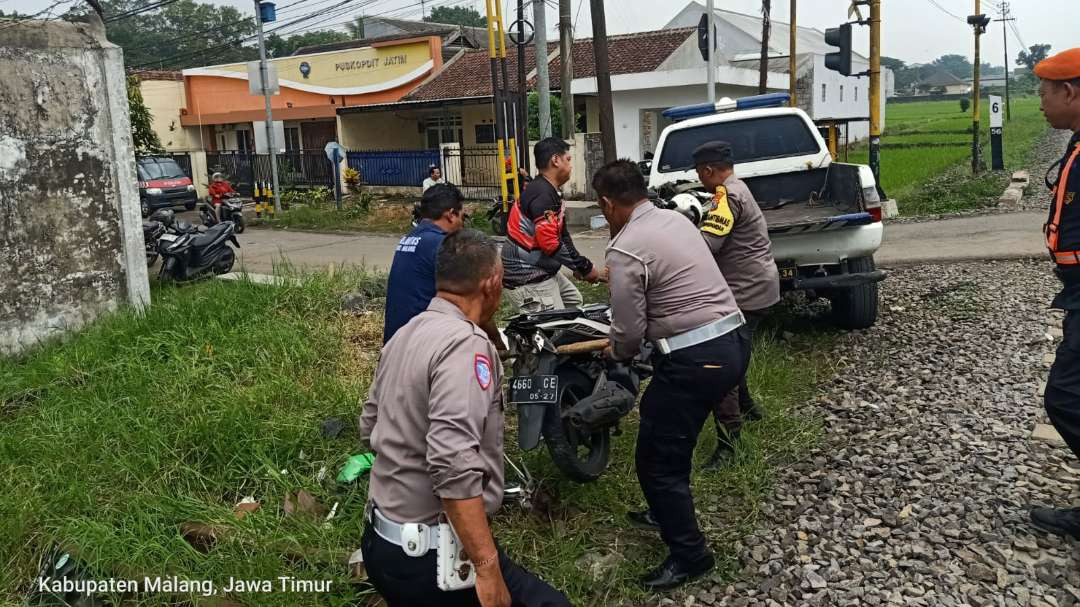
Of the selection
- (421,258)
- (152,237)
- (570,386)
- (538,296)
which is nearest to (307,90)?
(152,237)

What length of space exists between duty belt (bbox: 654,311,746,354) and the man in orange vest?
4.31 feet

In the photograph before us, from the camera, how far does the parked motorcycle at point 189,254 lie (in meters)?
9.70

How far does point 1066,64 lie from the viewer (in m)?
3.42

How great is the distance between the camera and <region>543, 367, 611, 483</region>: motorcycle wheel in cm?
405

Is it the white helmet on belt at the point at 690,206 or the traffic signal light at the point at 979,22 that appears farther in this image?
the traffic signal light at the point at 979,22

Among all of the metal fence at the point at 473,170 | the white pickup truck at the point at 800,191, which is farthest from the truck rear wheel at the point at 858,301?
the metal fence at the point at 473,170

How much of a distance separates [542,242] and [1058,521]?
118 inches

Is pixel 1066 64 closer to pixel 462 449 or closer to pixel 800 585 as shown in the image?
pixel 800 585

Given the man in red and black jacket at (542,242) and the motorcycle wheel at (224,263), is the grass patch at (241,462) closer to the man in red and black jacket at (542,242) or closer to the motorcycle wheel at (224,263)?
the man in red and black jacket at (542,242)

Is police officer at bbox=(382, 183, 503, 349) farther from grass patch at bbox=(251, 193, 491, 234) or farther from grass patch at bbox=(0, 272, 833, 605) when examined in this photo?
grass patch at bbox=(251, 193, 491, 234)

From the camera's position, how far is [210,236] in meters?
10.1

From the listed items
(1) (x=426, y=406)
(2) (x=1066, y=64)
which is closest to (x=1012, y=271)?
(2) (x=1066, y=64)

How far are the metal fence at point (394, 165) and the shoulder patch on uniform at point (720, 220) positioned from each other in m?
18.0

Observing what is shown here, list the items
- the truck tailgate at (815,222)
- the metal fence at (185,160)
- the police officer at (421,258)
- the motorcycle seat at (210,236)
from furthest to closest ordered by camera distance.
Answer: the metal fence at (185,160) → the motorcycle seat at (210,236) → the truck tailgate at (815,222) → the police officer at (421,258)
